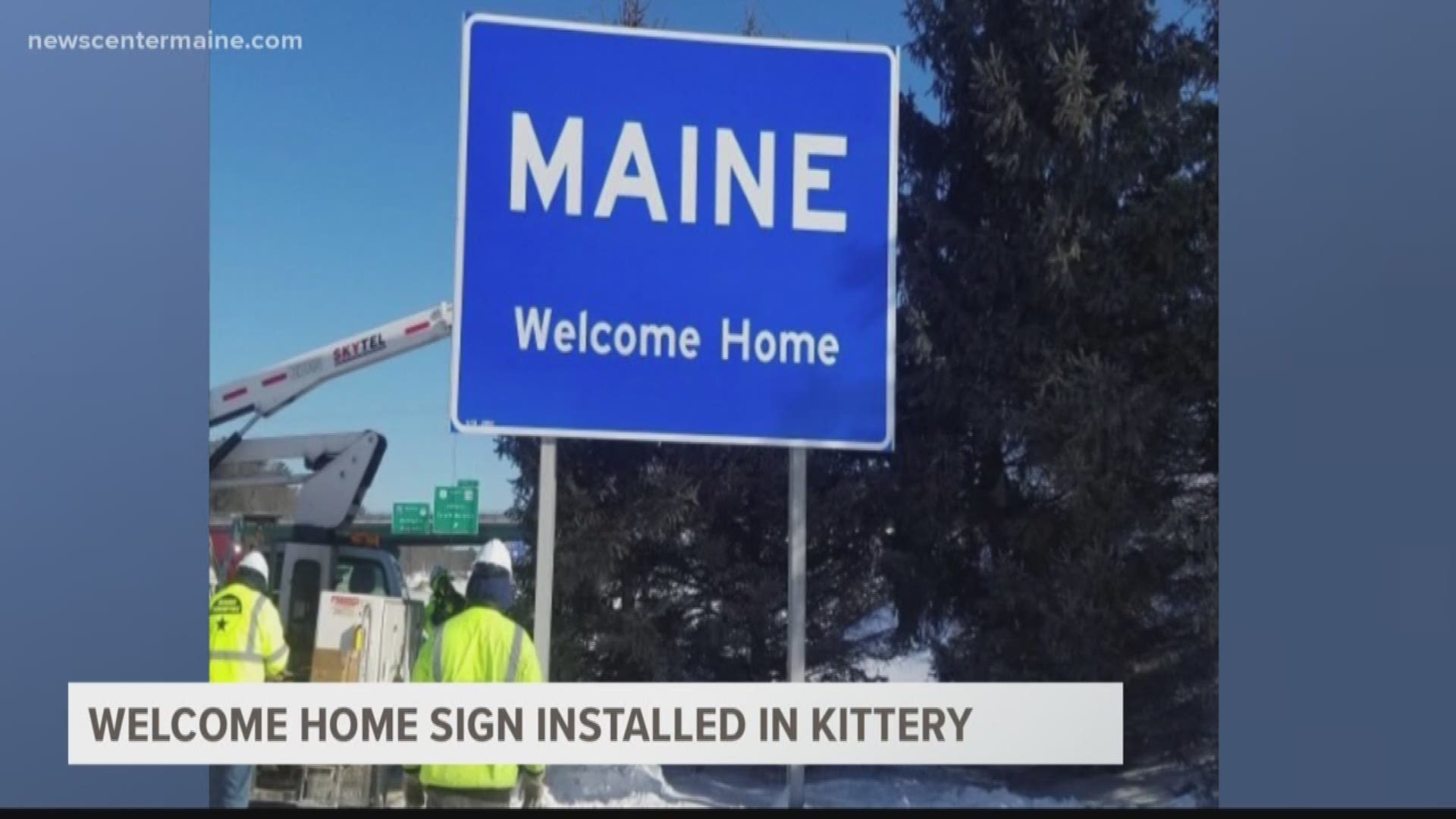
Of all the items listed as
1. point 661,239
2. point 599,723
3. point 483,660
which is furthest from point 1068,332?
point 483,660

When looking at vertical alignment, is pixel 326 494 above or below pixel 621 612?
above

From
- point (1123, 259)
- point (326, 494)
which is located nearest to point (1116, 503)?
point (1123, 259)

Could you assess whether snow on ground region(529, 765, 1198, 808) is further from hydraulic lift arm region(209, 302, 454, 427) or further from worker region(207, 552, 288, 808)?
hydraulic lift arm region(209, 302, 454, 427)

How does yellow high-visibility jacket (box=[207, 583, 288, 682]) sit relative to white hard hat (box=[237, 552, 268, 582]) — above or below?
below

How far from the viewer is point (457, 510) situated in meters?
3.74

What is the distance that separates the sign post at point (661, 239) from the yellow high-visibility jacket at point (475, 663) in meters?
→ 0.27

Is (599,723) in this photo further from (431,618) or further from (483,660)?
(431,618)

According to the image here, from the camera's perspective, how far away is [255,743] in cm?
374

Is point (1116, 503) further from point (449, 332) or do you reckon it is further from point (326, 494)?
point (326, 494)

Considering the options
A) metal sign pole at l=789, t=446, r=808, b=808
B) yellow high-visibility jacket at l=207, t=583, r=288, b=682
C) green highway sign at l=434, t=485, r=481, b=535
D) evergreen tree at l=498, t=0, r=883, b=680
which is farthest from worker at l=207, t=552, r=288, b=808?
metal sign pole at l=789, t=446, r=808, b=808

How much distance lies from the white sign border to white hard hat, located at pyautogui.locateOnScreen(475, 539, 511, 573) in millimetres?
279

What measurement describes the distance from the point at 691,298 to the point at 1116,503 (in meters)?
1.19

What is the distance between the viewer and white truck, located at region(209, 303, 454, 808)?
3.71m
